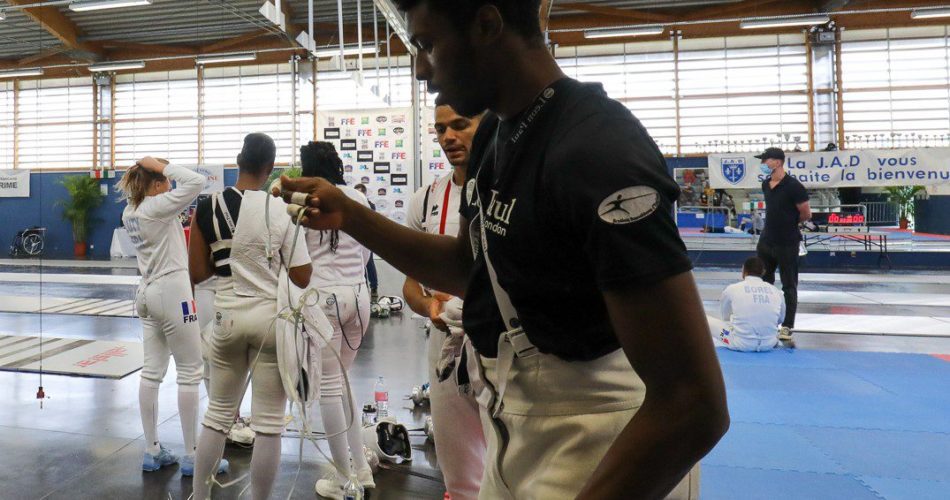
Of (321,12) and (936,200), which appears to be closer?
(936,200)

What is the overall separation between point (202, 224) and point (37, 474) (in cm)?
172

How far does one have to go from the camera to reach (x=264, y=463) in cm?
231

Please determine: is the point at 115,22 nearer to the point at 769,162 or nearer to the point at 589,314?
the point at 769,162

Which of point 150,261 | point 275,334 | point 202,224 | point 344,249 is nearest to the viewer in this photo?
point 275,334

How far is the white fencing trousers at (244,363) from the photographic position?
7.52 ft

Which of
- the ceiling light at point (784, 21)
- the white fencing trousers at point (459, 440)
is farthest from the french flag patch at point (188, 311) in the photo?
the ceiling light at point (784, 21)

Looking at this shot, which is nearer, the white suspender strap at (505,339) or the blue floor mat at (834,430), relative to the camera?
the white suspender strap at (505,339)

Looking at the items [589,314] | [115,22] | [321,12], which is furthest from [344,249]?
[115,22]

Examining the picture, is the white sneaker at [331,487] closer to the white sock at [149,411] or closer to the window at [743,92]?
the white sock at [149,411]

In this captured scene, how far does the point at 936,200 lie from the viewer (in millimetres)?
14461

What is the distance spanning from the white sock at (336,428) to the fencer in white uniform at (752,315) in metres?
3.84

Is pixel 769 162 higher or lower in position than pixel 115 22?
lower

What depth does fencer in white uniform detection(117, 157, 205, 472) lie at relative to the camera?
3.04 metres

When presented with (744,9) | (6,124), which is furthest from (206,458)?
(6,124)
